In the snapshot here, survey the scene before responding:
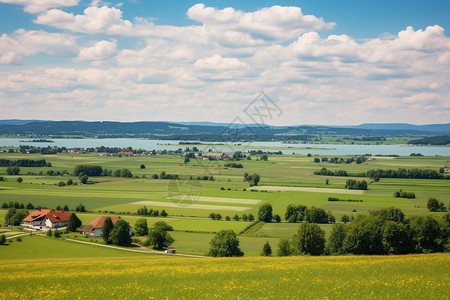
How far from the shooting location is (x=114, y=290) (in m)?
18.4

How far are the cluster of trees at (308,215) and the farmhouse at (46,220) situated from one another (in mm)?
37281

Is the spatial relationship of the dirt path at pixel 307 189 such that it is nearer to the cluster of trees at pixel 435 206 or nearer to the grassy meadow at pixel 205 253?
the grassy meadow at pixel 205 253

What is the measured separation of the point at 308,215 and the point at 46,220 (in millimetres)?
42398

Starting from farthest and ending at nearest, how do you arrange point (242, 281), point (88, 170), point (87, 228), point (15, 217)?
point (88, 170) < point (15, 217) < point (87, 228) < point (242, 281)

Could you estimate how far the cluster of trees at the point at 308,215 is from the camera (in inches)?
2579

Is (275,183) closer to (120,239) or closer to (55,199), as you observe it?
(55,199)

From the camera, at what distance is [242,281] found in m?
19.9

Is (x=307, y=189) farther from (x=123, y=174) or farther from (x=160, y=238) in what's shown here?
(x=160, y=238)

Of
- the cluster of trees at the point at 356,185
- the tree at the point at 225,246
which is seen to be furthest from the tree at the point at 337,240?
the cluster of trees at the point at 356,185

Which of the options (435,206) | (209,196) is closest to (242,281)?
(435,206)

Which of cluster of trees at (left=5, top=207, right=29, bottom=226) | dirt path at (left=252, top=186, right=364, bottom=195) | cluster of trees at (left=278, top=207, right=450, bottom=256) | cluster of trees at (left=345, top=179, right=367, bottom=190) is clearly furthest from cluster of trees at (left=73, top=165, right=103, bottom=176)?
cluster of trees at (left=278, top=207, right=450, bottom=256)

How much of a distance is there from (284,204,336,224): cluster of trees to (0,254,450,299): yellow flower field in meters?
39.8

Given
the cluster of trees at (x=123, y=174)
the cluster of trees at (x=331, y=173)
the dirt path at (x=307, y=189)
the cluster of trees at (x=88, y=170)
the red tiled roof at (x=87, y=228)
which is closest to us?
the red tiled roof at (x=87, y=228)

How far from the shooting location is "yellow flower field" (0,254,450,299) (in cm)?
1694
